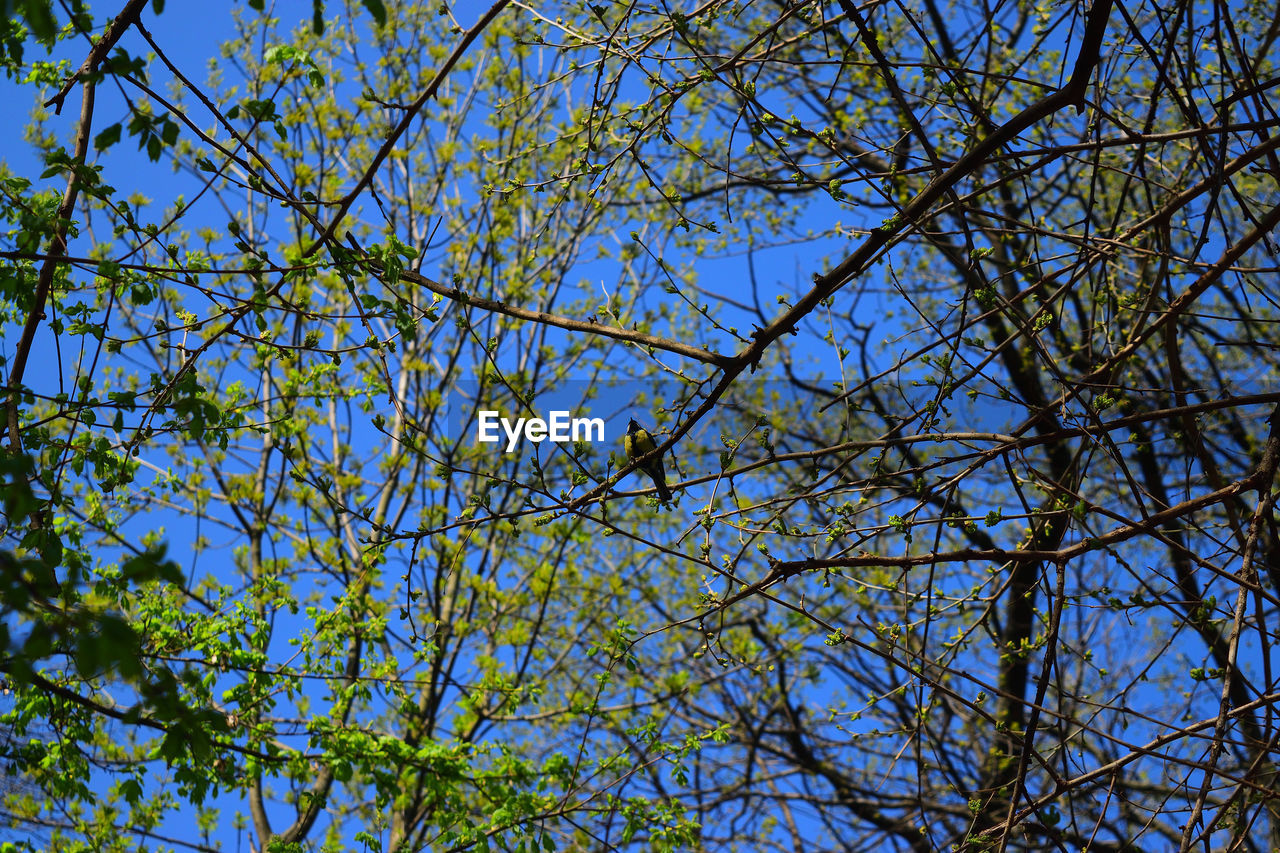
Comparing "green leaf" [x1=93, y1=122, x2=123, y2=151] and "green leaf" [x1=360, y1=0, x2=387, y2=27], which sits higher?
"green leaf" [x1=93, y1=122, x2=123, y2=151]

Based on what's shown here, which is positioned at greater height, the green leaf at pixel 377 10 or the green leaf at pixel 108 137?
the green leaf at pixel 108 137

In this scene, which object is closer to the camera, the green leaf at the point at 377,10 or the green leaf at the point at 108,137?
the green leaf at the point at 377,10

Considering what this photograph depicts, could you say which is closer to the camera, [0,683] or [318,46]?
[0,683]

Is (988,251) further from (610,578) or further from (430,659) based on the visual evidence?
(610,578)

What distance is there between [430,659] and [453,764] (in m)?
1.58

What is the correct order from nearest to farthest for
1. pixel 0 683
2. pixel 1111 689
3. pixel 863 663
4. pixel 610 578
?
pixel 0 683, pixel 1111 689, pixel 863 663, pixel 610 578

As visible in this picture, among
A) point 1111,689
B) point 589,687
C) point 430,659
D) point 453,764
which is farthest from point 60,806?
point 1111,689

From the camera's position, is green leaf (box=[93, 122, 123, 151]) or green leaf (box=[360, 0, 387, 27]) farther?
green leaf (box=[93, 122, 123, 151])

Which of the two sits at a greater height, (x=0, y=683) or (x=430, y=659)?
(x=430, y=659)

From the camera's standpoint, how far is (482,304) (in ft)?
9.82

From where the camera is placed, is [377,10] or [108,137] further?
[108,137]

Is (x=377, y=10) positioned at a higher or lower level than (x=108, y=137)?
lower

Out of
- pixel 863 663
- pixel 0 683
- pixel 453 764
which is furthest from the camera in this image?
pixel 863 663

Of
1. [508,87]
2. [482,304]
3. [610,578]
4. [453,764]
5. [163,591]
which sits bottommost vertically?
[453,764]
